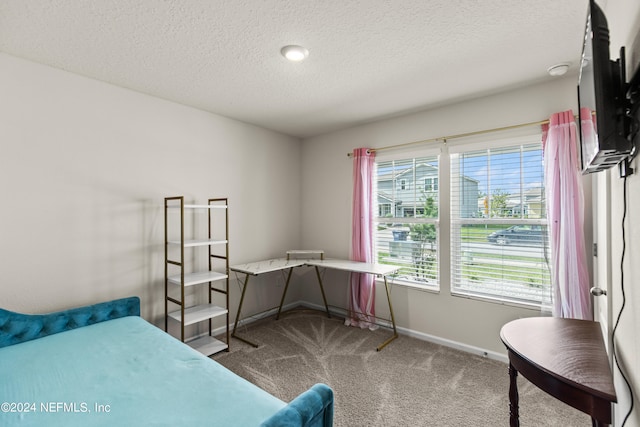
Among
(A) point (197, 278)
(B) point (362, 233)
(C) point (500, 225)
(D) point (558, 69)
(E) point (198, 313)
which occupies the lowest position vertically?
(E) point (198, 313)

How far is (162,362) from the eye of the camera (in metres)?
1.69

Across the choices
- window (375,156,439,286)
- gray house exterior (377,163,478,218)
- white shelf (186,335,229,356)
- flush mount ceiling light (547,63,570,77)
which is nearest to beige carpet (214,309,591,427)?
white shelf (186,335,229,356)

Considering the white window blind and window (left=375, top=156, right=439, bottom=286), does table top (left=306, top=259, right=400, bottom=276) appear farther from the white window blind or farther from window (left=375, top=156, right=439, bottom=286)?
the white window blind

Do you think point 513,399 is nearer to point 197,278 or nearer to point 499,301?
point 499,301

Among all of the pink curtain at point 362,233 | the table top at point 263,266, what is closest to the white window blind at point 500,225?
the pink curtain at point 362,233

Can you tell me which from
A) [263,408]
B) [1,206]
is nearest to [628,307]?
[263,408]

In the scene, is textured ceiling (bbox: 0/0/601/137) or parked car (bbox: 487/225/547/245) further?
parked car (bbox: 487/225/547/245)

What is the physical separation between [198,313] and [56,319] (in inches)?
40.9

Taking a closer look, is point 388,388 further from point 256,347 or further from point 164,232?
point 164,232

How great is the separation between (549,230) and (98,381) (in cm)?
322

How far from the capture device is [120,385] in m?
1.47

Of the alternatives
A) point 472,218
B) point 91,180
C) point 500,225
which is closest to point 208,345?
point 91,180

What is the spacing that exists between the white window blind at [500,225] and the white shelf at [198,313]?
7.81ft

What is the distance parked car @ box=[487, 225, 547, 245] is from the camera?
8.41 ft
